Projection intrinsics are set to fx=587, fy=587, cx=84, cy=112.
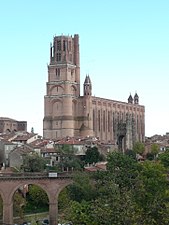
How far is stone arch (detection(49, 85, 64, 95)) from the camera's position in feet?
333

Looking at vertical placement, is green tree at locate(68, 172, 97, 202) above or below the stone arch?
below

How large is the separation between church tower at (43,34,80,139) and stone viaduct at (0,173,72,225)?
4504cm

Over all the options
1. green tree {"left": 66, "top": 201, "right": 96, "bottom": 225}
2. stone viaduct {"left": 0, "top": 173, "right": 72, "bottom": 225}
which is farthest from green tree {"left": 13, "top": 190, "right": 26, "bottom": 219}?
green tree {"left": 66, "top": 201, "right": 96, "bottom": 225}

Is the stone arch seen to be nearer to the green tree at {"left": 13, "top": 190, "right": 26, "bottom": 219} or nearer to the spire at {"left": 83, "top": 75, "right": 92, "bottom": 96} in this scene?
the spire at {"left": 83, "top": 75, "right": 92, "bottom": 96}

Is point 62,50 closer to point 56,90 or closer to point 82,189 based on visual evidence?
point 56,90

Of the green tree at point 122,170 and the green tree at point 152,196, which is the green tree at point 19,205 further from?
the green tree at point 152,196

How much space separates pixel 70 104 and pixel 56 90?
12.3 feet

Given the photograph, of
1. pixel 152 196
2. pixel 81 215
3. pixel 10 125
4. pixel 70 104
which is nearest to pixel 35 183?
pixel 152 196

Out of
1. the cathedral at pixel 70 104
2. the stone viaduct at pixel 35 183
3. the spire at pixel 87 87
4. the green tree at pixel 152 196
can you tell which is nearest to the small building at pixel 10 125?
the cathedral at pixel 70 104

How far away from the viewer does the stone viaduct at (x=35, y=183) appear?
52312 millimetres

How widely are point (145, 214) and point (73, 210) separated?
9.03 meters

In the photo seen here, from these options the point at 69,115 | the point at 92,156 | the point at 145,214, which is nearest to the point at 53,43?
the point at 69,115

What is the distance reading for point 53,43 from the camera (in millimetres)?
104500

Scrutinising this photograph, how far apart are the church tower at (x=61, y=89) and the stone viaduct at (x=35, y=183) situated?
45038mm
